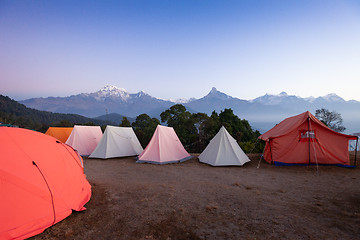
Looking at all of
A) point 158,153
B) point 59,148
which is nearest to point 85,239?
point 59,148

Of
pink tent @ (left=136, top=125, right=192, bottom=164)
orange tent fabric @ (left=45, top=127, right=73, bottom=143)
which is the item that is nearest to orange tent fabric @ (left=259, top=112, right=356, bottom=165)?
pink tent @ (left=136, top=125, right=192, bottom=164)

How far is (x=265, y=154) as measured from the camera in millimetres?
9906

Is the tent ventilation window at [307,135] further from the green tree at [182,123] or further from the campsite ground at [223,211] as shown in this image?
the green tree at [182,123]

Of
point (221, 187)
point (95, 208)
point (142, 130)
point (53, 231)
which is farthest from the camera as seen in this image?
point (142, 130)

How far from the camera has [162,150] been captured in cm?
1018

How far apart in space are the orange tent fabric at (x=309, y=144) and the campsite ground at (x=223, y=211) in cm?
175

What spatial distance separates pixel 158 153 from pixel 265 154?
6012 millimetres

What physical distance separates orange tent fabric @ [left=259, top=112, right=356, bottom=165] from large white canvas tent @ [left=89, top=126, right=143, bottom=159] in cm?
881

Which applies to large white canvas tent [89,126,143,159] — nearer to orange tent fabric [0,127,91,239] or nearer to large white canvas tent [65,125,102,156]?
large white canvas tent [65,125,102,156]

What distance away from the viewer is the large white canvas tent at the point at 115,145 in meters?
11.5

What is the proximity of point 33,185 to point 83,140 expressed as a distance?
11.3 metres

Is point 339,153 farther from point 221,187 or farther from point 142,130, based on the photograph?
point 142,130

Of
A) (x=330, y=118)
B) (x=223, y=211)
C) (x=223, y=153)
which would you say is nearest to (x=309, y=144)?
(x=223, y=153)

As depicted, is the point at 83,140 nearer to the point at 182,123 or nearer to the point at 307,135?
the point at 182,123
